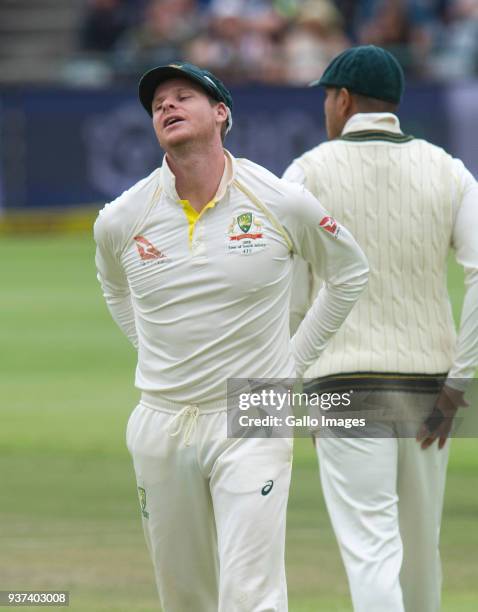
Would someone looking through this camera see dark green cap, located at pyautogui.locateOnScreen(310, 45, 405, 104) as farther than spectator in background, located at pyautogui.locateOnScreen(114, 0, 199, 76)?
Answer: No

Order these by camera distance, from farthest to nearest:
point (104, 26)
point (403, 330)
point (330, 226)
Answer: point (104, 26)
point (403, 330)
point (330, 226)

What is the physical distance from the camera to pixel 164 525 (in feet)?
17.2

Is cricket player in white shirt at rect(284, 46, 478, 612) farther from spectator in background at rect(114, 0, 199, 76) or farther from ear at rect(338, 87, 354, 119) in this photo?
spectator in background at rect(114, 0, 199, 76)

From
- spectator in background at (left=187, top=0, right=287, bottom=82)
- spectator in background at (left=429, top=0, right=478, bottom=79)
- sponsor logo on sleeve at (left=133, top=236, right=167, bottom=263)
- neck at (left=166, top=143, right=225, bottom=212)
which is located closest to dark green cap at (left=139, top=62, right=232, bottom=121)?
neck at (left=166, top=143, right=225, bottom=212)

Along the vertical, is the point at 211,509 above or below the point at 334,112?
below

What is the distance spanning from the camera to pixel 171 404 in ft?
17.1

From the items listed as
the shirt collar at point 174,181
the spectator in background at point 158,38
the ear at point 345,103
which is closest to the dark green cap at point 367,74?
the ear at point 345,103

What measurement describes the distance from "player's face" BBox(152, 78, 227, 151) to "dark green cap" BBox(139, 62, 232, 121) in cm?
2

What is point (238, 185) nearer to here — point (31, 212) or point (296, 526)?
point (296, 526)

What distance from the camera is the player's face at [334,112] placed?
6.27 meters

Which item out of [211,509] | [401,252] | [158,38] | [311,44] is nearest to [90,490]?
[401,252]

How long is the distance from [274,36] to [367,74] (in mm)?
20571

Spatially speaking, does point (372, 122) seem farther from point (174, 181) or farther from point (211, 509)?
point (211, 509)

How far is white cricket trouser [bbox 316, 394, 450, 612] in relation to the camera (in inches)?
226
